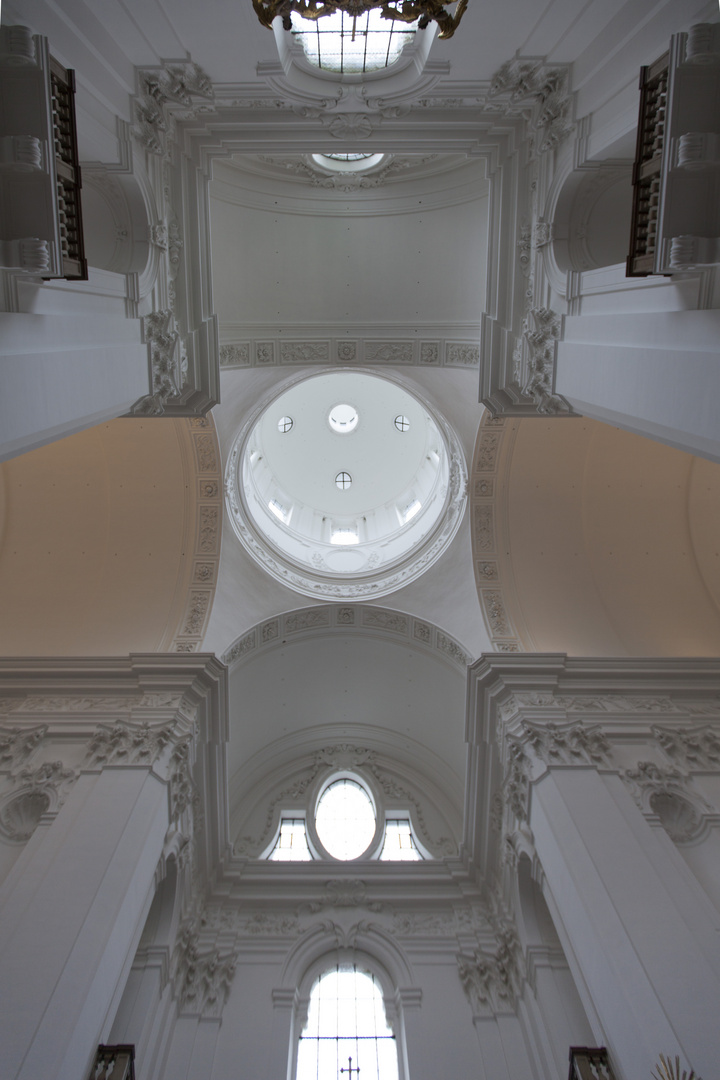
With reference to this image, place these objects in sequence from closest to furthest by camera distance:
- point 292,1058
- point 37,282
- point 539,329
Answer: point 37,282
point 539,329
point 292,1058

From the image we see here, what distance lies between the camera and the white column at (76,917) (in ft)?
23.5

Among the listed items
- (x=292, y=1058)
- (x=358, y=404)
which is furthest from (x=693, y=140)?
(x=358, y=404)

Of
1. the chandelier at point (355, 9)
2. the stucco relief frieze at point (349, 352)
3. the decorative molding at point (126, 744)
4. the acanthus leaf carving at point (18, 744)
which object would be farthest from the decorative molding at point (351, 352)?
the acanthus leaf carving at point (18, 744)

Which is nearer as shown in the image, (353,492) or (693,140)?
(693,140)

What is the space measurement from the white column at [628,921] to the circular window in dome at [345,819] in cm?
705

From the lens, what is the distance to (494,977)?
40.7 feet

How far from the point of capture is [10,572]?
15984mm

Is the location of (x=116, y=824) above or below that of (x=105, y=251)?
below

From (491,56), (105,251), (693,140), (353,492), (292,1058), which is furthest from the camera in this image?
(353,492)

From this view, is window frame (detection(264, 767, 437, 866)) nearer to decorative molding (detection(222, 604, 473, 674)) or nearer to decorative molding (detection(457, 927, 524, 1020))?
decorative molding (detection(457, 927, 524, 1020))

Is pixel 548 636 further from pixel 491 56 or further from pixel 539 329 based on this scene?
pixel 491 56

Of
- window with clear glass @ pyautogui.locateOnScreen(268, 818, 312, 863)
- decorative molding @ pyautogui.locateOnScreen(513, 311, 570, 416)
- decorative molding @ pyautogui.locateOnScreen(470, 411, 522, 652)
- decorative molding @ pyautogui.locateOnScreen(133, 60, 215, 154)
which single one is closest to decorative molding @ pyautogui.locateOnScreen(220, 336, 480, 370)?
decorative molding @ pyautogui.locateOnScreen(470, 411, 522, 652)

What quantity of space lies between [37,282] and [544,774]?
971 cm

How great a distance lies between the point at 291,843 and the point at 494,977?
5937 mm
